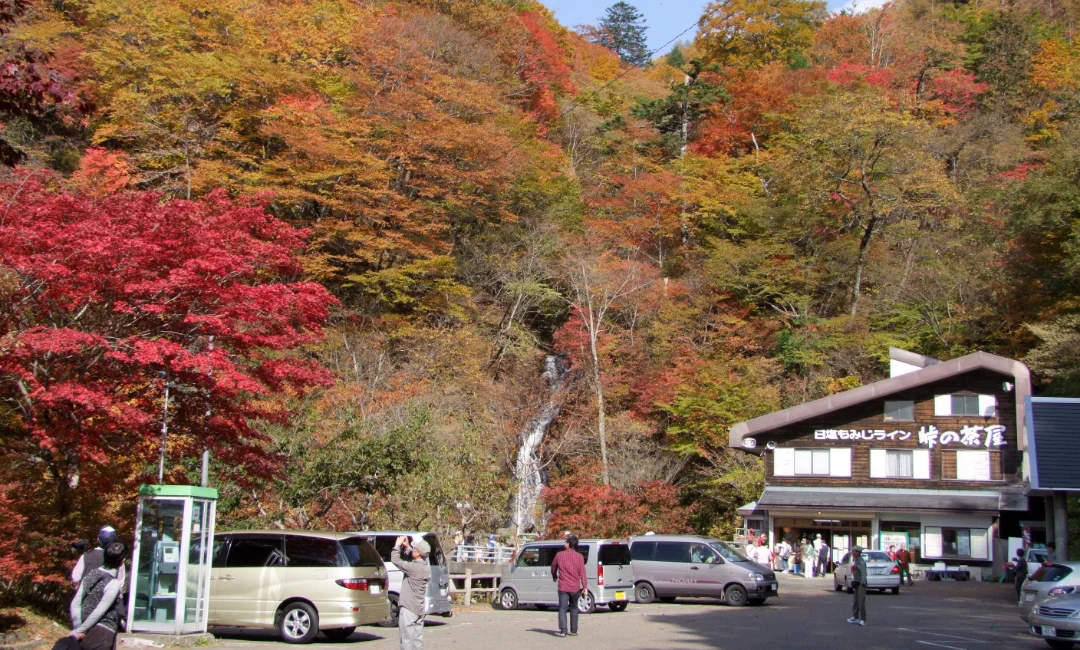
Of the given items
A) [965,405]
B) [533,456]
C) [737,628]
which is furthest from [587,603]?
[965,405]

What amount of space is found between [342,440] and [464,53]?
23137 millimetres

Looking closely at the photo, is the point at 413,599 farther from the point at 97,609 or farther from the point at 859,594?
the point at 859,594

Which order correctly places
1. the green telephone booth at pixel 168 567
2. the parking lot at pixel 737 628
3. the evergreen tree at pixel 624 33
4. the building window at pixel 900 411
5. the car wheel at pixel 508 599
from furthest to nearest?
the evergreen tree at pixel 624 33
the building window at pixel 900 411
the car wheel at pixel 508 599
the parking lot at pixel 737 628
the green telephone booth at pixel 168 567

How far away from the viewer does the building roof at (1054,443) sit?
23.3m

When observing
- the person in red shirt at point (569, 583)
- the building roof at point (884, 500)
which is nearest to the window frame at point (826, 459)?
the building roof at point (884, 500)

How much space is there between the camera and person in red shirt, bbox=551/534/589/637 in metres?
14.3

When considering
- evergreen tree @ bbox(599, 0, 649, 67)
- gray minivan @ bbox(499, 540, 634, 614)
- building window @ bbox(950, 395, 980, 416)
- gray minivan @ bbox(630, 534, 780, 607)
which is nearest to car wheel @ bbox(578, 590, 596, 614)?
gray minivan @ bbox(499, 540, 634, 614)

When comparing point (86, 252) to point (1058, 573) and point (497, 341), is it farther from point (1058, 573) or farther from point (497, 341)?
point (497, 341)

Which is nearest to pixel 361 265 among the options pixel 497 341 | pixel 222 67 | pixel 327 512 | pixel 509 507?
pixel 497 341

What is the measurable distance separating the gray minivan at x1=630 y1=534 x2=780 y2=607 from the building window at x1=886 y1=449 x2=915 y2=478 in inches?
547

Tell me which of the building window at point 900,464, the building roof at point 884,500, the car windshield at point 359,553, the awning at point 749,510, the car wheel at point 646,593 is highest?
the building window at point 900,464

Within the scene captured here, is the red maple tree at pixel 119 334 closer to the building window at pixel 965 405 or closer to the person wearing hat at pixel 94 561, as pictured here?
the person wearing hat at pixel 94 561

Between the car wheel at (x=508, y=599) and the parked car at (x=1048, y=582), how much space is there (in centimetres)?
984

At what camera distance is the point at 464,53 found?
39.7 metres
